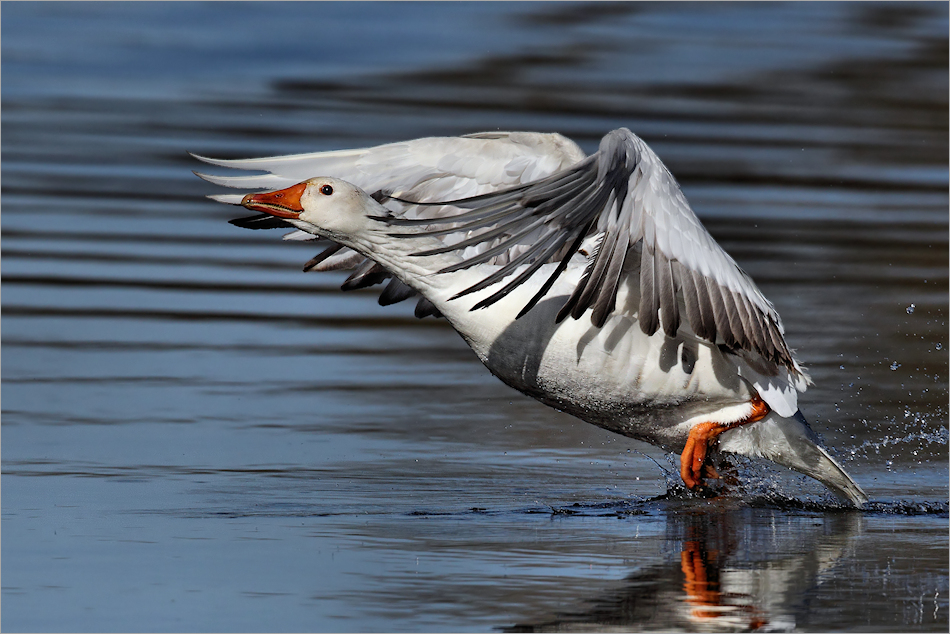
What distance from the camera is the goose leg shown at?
708cm

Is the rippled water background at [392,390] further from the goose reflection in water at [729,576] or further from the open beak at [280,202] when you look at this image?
the open beak at [280,202]

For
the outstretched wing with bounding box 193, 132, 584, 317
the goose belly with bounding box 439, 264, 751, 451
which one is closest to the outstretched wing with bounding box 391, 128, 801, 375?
the goose belly with bounding box 439, 264, 751, 451

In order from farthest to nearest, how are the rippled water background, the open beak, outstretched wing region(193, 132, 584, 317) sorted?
outstretched wing region(193, 132, 584, 317)
the open beak
the rippled water background

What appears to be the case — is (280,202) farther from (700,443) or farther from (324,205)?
(700,443)

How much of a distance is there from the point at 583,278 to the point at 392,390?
2834 millimetres

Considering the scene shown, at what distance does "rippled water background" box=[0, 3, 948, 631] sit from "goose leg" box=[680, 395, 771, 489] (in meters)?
0.22

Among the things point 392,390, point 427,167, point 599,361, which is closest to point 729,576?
point 599,361

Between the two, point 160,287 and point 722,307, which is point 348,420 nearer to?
point 722,307

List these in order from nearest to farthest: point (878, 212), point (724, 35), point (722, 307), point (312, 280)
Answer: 1. point (722, 307)
2. point (312, 280)
3. point (878, 212)
4. point (724, 35)

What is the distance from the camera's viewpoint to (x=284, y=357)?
9.34 meters

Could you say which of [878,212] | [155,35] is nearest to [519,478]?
[878,212]

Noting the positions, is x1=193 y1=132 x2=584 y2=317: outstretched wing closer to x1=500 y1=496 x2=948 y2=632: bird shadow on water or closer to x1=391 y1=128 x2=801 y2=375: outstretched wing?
x1=391 y1=128 x2=801 y2=375: outstretched wing

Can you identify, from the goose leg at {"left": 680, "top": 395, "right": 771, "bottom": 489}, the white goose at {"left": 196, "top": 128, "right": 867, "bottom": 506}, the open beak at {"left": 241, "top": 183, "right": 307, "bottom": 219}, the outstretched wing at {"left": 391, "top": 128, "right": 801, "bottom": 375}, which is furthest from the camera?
the goose leg at {"left": 680, "top": 395, "right": 771, "bottom": 489}

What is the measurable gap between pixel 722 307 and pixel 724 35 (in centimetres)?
1960
